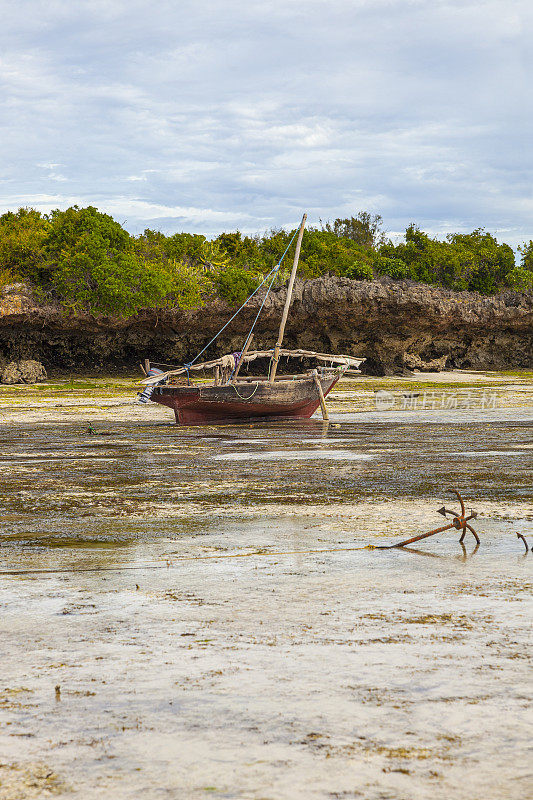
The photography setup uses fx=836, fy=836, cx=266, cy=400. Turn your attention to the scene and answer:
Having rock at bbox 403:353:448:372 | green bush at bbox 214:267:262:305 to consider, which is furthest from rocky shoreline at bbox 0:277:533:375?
green bush at bbox 214:267:262:305

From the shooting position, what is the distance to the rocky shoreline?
45469 millimetres

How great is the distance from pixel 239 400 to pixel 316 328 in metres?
26.4

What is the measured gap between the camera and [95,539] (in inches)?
314

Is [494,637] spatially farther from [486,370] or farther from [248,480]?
[486,370]

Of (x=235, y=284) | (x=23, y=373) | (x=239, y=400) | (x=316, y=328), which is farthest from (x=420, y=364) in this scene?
(x=239, y=400)

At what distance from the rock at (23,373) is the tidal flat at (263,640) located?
28912mm

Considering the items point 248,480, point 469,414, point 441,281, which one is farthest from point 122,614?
point 441,281

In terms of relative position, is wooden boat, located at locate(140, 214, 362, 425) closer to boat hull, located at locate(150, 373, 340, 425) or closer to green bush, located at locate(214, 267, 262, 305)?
boat hull, located at locate(150, 373, 340, 425)

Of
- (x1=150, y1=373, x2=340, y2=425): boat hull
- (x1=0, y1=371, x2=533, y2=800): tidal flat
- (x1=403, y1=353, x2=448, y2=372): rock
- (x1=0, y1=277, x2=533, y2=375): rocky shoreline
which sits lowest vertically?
(x1=0, y1=371, x2=533, y2=800): tidal flat

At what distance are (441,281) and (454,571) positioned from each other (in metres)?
53.6

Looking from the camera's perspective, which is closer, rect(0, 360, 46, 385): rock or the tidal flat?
the tidal flat

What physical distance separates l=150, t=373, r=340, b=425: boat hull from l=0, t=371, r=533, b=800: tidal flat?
10.5 m

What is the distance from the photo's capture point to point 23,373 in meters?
40.4

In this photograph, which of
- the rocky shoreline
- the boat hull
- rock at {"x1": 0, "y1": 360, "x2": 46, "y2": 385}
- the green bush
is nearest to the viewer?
the boat hull
